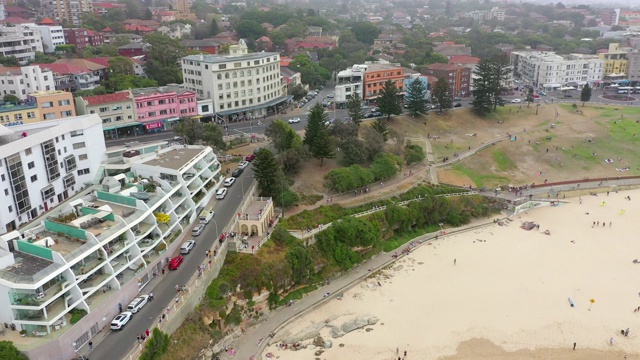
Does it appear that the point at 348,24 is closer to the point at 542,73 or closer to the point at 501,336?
the point at 542,73

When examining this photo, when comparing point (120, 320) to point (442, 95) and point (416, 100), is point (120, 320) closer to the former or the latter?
point (416, 100)

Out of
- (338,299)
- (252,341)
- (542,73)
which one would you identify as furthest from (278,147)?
(542,73)

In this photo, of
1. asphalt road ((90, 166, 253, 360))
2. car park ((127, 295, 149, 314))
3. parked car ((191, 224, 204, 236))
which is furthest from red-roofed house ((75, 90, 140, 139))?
car park ((127, 295, 149, 314))

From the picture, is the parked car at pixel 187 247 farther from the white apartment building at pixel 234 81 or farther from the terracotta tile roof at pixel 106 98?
the white apartment building at pixel 234 81

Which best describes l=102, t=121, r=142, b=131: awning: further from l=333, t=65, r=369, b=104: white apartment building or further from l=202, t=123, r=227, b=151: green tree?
l=333, t=65, r=369, b=104: white apartment building

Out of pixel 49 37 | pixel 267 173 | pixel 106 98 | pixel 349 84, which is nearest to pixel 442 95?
pixel 349 84

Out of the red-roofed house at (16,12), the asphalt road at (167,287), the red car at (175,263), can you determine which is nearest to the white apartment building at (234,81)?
the asphalt road at (167,287)
